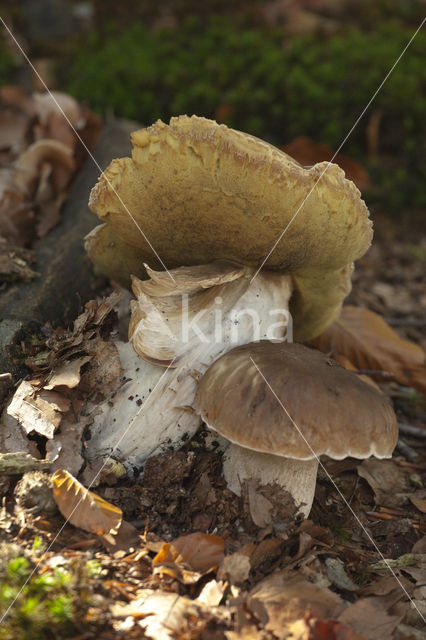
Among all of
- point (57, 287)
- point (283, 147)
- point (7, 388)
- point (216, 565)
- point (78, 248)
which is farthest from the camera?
point (283, 147)

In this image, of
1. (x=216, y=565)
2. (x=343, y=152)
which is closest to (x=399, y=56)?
(x=343, y=152)

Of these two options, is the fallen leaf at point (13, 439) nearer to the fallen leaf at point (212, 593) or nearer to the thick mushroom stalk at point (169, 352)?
the thick mushroom stalk at point (169, 352)

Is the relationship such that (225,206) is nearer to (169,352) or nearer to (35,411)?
(169,352)

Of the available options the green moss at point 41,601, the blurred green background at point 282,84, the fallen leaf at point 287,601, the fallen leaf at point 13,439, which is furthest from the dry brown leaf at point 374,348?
the green moss at point 41,601

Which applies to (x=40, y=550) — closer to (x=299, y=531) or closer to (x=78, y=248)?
(x=299, y=531)

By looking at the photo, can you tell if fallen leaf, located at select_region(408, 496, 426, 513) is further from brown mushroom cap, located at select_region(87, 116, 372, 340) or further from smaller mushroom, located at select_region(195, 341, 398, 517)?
brown mushroom cap, located at select_region(87, 116, 372, 340)

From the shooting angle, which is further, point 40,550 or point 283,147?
point 283,147

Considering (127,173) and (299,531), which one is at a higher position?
(127,173)

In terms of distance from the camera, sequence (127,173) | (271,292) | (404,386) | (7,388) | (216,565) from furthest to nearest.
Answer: (404,386) < (271,292) < (7,388) < (127,173) < (216,565)
